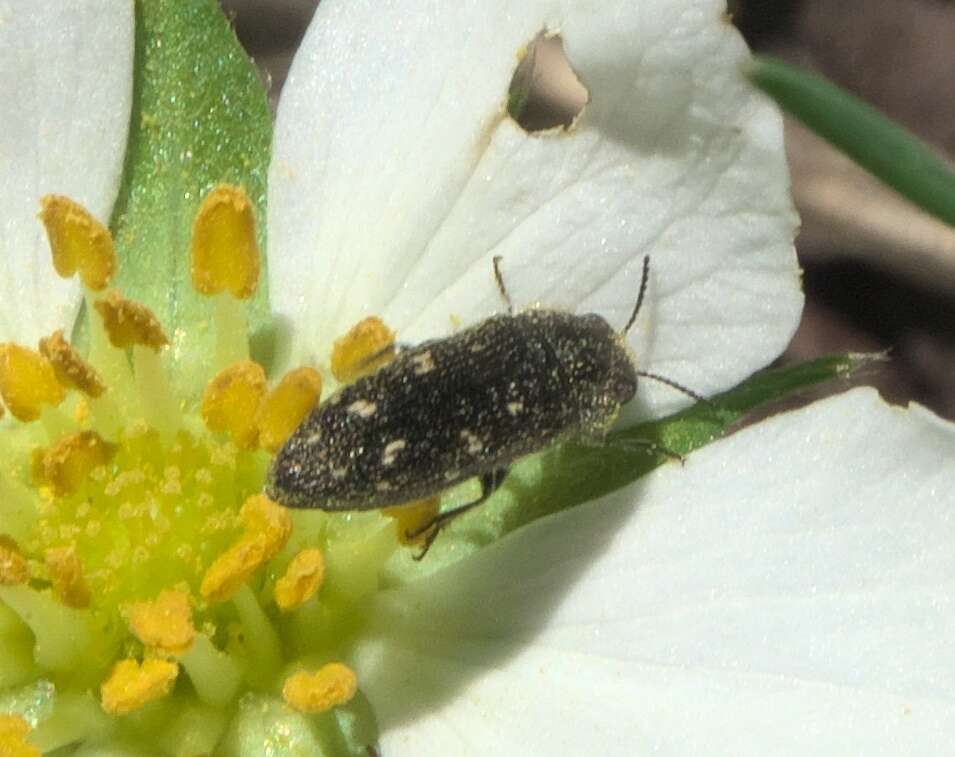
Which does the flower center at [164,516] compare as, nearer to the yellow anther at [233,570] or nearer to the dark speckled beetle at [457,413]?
the yellow anther at [233,570]

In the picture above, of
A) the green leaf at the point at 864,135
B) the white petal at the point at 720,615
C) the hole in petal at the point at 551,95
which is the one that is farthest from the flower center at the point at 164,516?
the hole in petal at the point at 551,95

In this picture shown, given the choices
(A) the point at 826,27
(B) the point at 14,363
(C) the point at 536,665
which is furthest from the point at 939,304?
(B) the point at 14,363

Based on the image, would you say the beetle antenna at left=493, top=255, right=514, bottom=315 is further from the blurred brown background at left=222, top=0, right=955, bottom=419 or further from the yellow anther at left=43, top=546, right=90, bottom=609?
the blurred brown background at left=222, top=0, right=955, bottom=419

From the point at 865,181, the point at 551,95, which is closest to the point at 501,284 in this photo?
the point at 551,95

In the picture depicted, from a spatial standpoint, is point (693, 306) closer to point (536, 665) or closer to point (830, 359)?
point (830, 359)

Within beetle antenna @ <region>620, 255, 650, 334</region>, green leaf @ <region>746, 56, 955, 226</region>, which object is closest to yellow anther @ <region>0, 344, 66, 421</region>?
beetle antenna @ <region>620, 255, 650, 334</region>

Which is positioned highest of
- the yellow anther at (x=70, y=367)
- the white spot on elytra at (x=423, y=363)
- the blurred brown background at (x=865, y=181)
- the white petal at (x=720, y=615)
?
the yellow anther at (x=70, y=367)
